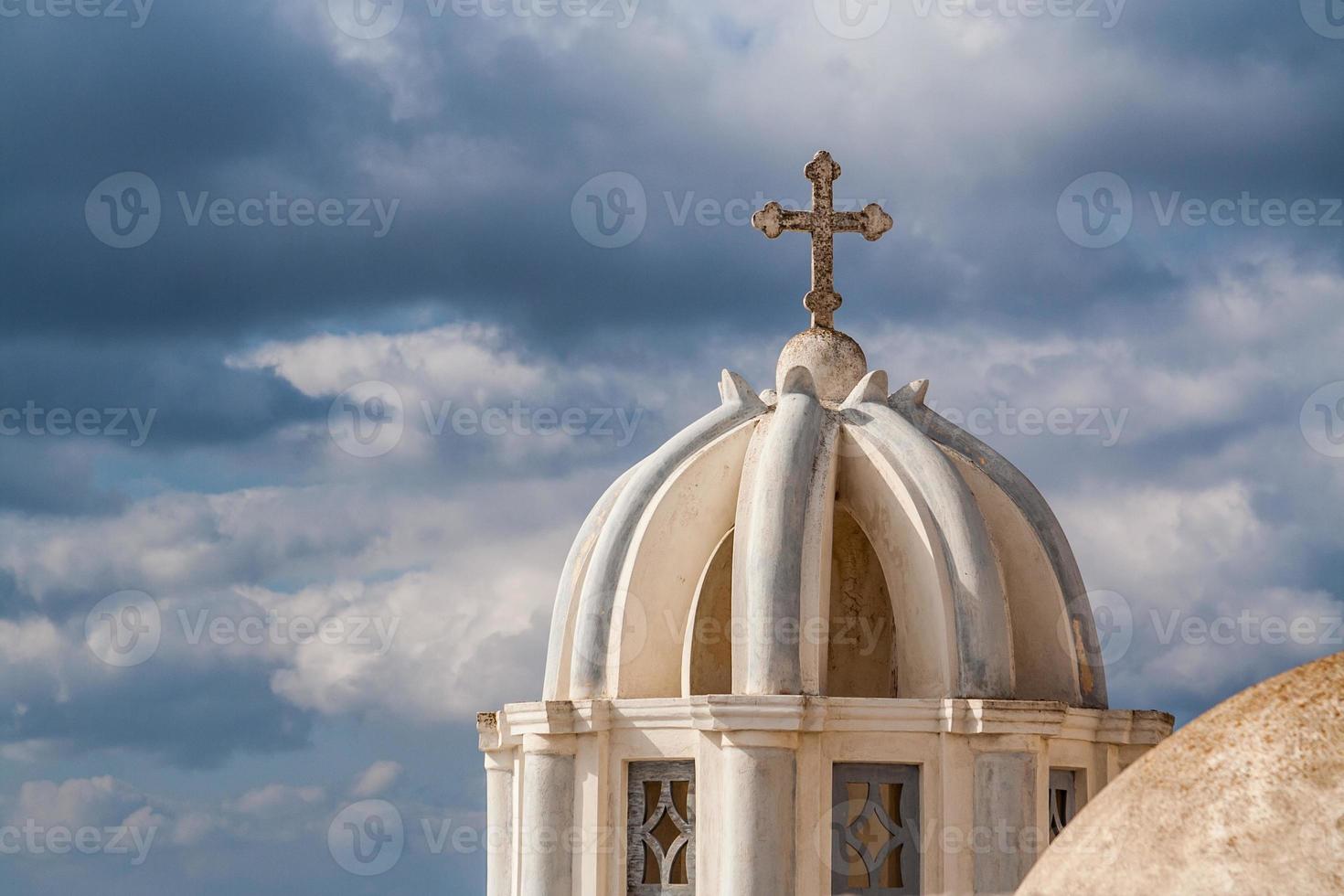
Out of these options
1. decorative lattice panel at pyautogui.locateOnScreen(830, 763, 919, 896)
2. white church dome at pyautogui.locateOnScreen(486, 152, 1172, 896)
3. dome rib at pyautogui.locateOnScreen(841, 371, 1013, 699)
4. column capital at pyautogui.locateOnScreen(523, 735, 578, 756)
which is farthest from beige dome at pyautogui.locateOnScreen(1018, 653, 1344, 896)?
column capital at pyautogui.locateOnScreen(523, 735, 578, 756)

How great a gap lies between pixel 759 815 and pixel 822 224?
6220mm

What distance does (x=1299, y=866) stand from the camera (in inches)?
251

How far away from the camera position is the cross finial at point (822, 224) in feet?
60.6

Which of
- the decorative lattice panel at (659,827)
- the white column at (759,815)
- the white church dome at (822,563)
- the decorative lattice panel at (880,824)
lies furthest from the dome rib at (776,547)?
the decorative lattice panel at (659,827)

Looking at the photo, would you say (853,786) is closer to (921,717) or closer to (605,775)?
(921,717)

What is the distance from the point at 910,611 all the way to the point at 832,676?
2376 mm

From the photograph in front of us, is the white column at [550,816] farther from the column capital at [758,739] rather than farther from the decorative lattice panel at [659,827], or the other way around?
the column capital at [758,739]

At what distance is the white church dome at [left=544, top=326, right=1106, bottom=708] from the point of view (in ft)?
53.4

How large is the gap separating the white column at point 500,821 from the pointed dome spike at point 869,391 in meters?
4.83

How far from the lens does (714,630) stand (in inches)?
710

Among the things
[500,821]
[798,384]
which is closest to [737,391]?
[798,384]

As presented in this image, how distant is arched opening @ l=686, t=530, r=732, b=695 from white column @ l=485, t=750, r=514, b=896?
2108mm

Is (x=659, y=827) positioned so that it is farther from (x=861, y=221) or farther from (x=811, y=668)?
(x=861, y=221)

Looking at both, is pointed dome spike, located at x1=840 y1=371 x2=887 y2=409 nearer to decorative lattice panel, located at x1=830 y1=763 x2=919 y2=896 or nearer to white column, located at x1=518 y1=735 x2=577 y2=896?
decorative lattice panel, located at x1=830 y1=763 x2=919 y2=896
